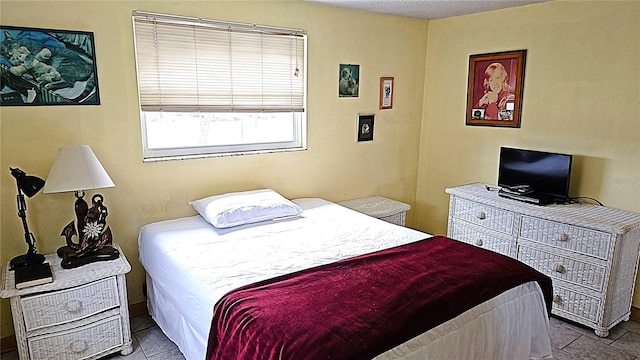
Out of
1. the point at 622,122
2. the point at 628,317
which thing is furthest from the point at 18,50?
→ the point at 628,317

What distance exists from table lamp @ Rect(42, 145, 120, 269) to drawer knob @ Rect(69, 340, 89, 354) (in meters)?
0.41

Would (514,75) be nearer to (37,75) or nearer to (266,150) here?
(266,150)

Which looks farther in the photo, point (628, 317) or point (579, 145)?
point (579, 145)

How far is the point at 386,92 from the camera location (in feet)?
12.7

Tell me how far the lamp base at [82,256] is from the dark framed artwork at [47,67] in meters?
0.86

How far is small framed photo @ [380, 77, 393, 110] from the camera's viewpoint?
3.84 metres

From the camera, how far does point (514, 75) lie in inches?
134

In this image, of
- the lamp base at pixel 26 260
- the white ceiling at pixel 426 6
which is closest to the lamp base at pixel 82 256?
the lamp base at pixel 26 260

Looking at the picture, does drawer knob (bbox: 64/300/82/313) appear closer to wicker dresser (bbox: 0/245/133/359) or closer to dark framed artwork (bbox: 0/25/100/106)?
wicker dresser (bbox: 0/245/133/359)

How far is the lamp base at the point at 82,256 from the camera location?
7.43 ft

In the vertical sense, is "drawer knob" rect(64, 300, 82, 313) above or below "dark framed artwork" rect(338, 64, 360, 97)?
below

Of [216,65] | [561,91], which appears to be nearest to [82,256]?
[216,65]

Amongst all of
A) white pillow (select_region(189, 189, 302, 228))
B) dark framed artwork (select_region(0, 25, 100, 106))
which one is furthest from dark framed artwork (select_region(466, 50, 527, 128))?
dark framed artwork (select_region(0, 25, 100, 106))

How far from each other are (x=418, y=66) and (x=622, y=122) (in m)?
1.81
